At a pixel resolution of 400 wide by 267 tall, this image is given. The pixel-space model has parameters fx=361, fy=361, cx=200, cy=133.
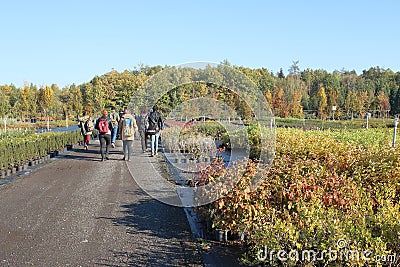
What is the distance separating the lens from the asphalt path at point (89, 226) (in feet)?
12.2

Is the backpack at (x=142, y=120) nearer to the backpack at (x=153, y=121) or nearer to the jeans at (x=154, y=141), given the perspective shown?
the backpack at (x=153, y=121)

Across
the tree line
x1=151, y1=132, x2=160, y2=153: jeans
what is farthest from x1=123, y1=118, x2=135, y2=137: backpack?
the tree line

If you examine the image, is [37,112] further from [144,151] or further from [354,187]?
[354,187]

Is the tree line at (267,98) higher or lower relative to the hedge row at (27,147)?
higher

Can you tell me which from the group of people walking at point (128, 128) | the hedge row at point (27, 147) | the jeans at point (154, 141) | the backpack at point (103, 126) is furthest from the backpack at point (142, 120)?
the hedge row at point (27, 147)

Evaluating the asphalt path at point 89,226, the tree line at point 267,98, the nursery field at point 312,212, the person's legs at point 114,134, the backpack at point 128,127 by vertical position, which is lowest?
the asphalt path at point 89,226

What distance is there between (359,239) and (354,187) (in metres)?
1.32

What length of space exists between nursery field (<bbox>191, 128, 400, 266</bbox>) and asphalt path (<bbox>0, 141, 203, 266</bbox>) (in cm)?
65

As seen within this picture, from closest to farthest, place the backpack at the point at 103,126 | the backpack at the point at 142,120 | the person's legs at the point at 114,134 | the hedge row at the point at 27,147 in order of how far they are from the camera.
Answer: the hedge row at the point at 27,147, the backpack at the point at 103,126, the backpack at the point at 142,120, the person's legs at the point at 114,134

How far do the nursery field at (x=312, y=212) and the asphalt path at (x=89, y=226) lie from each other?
0.65 metres

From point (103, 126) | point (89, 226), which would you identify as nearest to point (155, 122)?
point (103, 126)

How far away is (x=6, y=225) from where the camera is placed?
4754 millimetres

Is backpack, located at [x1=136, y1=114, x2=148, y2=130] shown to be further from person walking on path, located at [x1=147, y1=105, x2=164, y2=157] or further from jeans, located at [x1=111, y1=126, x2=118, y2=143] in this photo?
jeans, located at [x1=111, y1=126, x2=118, y2=143]

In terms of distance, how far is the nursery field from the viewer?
2.75 metres
